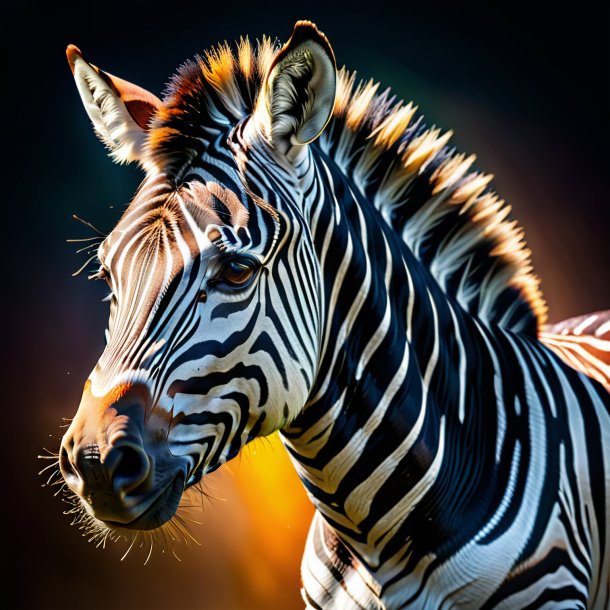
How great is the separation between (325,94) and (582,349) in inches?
49.0

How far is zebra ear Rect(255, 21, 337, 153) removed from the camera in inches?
58.9

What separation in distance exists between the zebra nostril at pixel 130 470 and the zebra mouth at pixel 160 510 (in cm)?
8

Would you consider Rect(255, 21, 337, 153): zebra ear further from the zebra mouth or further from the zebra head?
the zebra mouth

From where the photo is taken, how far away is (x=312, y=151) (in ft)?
5.94

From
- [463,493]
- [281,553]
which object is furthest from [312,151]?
[281,553]

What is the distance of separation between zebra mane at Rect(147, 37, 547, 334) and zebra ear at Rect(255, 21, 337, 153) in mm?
187

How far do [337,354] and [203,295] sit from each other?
0.42m

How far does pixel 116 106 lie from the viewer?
187 cm

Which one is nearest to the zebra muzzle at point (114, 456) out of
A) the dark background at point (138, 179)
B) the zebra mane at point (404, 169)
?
the zebra mane at point (404, 169)


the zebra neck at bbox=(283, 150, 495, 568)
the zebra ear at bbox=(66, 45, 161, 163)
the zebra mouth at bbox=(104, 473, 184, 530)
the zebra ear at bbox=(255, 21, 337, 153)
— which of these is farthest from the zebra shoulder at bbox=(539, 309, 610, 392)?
the zebra ear at bbox=(66, 45, 161, 163)

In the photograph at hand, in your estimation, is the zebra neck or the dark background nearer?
the zebra neck

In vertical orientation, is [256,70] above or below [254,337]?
above

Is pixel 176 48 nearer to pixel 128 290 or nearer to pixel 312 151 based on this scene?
pixel 312 151

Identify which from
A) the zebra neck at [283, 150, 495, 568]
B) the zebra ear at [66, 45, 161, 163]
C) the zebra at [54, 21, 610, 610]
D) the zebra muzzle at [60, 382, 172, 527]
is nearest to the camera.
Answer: the zebra muzzle at [60, 382, 172, 527]
